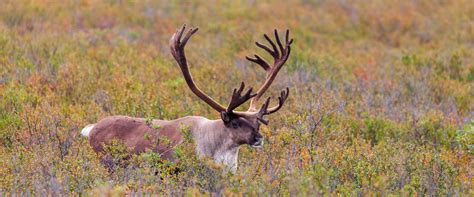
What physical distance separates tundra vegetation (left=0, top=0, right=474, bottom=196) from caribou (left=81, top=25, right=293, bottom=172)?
0.67 ft

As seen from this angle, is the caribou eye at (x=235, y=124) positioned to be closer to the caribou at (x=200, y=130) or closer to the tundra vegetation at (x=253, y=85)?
the caribou at (x=200, y=130)

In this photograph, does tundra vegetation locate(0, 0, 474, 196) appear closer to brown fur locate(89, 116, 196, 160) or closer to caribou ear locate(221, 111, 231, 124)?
brown fur locate(89, 116, 196, 160)

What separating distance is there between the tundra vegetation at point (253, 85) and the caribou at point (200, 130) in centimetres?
20

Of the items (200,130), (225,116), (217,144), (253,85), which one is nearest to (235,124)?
(225,116)

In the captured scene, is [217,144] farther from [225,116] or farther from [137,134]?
[137,134]

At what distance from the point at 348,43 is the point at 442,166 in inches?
403

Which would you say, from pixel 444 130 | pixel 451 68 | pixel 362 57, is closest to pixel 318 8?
pixel 362 57

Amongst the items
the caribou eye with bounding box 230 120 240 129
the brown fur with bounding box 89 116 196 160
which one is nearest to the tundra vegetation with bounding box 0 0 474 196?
the brown fur with bounding box 89 116 196 160

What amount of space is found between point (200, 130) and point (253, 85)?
456cm

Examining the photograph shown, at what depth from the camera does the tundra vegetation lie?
6.46 m

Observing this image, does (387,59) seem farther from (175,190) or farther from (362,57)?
(175,190)

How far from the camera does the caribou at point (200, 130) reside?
22.1ft

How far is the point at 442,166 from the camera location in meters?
7.02

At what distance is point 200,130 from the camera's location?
23.4 ft
